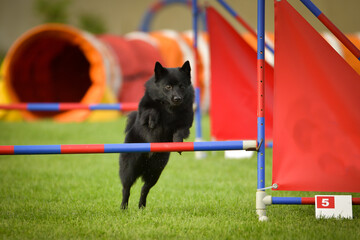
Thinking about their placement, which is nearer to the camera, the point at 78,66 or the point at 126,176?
the point at 126,176

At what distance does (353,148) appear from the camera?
255cm

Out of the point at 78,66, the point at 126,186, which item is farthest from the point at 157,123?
the point at 78,66

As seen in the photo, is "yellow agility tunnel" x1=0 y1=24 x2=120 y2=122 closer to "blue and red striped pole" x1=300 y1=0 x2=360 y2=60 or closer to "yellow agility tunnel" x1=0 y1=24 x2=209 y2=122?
"yellow agility tunnel" x1=0 y1=24 x2=209 y2=122

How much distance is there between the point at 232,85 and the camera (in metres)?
4.68

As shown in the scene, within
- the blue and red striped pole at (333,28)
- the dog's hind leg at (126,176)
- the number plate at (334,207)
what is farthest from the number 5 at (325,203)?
the dog's hind leg at (126,176)

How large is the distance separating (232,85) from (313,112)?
212 centimetres

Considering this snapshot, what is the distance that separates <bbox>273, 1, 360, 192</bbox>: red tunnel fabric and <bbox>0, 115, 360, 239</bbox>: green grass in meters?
0.28

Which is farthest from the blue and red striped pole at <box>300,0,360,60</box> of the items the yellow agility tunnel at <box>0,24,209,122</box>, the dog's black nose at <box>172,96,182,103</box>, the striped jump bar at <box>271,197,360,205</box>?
the yellow agility tunnel at <box>0,24,209,122</box>

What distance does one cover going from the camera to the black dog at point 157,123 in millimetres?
2961

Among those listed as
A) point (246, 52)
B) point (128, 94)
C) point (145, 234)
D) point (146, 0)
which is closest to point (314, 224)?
point (145, 234)

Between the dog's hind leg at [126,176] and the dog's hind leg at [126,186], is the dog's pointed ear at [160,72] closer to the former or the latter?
the dog's hind leg at [126,176]

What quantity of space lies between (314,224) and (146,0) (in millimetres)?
17505

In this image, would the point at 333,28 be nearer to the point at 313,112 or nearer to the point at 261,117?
the point at 313,112

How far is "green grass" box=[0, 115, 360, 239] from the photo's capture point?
239 cm
